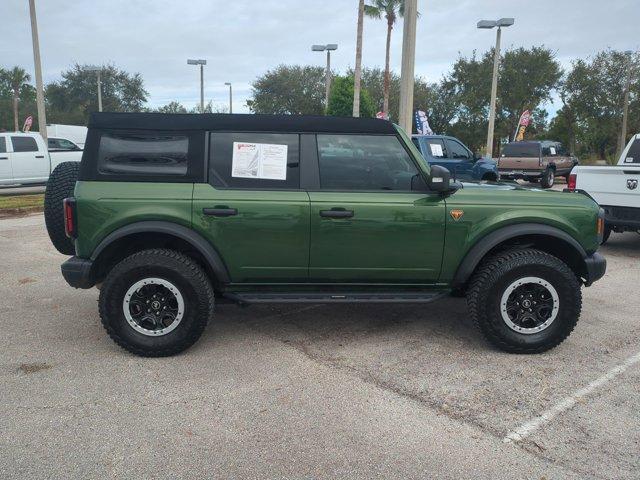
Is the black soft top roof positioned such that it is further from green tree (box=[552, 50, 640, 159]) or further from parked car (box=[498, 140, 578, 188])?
green tree (box=[552, 50, 640, 159])

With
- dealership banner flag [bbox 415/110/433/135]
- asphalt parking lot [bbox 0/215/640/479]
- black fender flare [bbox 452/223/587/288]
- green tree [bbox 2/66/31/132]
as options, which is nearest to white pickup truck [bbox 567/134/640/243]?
asphalt parking lot [bbox 0/215/640/479]

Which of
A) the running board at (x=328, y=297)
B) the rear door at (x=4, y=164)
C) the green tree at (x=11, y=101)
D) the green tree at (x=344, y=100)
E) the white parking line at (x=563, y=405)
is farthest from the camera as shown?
the green tree at (x=11, y=101)

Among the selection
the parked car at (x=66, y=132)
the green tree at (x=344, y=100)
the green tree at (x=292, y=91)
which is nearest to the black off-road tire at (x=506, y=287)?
the parked car at (x=66, y=132)

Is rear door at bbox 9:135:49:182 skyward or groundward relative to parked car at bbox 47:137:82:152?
groundward

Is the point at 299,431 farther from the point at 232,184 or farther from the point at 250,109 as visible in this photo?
the point at 250,109

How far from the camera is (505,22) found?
2139 cm

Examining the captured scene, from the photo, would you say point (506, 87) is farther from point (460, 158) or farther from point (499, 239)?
point (499, 239)

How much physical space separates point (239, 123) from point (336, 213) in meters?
1.02

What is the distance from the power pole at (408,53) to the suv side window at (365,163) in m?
7.94

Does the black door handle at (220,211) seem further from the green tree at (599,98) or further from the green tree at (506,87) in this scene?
the green tree at (506,87)

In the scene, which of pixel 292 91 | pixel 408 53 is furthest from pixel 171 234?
pixel 292 91

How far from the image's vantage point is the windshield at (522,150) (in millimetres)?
20094

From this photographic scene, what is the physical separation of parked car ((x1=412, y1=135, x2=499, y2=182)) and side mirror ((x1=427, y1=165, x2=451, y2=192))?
8736 millimetres

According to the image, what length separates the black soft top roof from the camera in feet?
13.3
